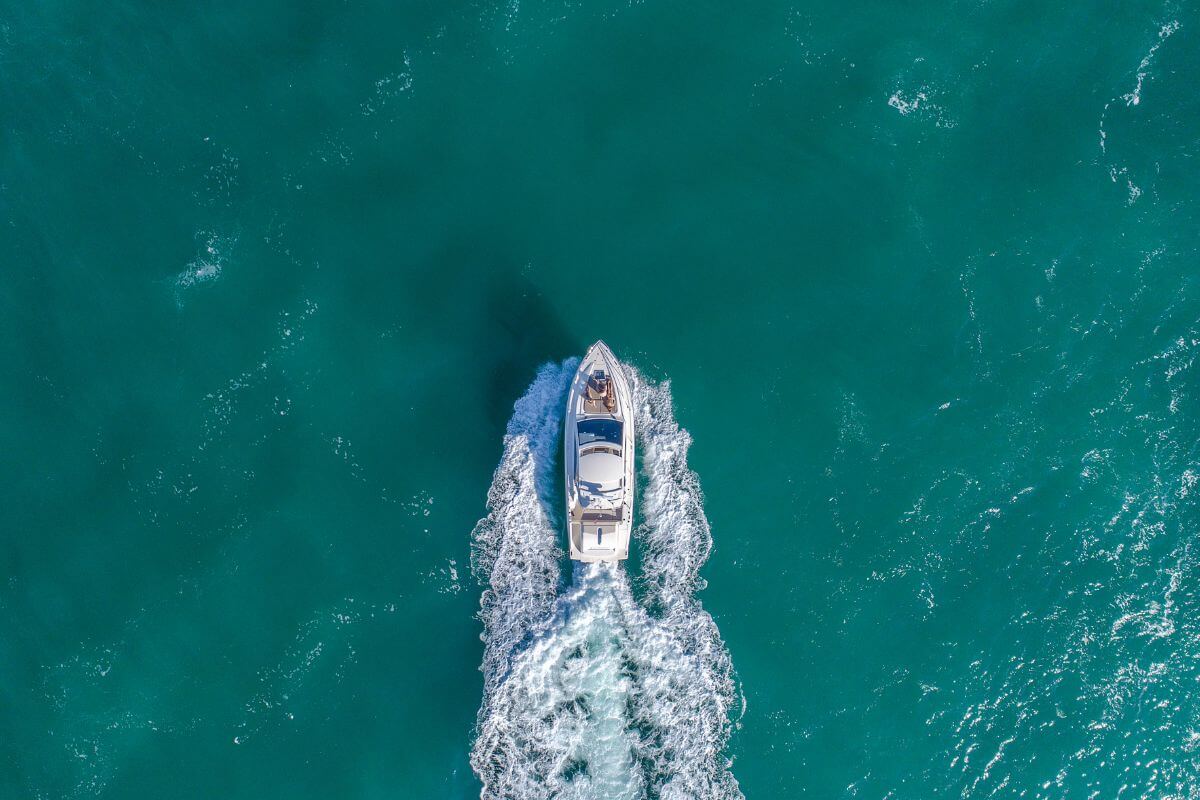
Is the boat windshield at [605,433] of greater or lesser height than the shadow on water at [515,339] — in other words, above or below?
below

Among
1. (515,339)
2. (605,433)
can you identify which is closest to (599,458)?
(605,433)

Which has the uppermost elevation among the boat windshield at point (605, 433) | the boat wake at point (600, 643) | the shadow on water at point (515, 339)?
the shadow on water at point (515, 339)

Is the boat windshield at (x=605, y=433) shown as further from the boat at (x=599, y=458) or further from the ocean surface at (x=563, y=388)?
the ocean surface at (x=563, y=388)

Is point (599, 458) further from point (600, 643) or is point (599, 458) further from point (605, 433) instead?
point (600, 643)

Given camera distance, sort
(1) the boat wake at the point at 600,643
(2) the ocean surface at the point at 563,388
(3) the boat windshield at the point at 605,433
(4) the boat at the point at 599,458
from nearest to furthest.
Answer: (4) the boat at the point at 599,458 < (3) the boat windshield at the point at 605,433 < (2) the ocean surface at the point at 563,388 < (1) the boat wake at the point at 600,643

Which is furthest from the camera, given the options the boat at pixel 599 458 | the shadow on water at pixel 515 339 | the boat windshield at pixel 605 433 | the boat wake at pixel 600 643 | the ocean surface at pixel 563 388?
the shadow on water at pixel 515 339

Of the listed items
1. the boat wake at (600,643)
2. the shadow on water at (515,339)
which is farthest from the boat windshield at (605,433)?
the shadow on water at (515,339)

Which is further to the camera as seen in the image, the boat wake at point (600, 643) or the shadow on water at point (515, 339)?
the shadow on water at point (515, 339)
